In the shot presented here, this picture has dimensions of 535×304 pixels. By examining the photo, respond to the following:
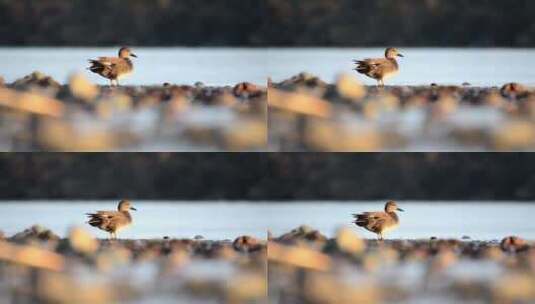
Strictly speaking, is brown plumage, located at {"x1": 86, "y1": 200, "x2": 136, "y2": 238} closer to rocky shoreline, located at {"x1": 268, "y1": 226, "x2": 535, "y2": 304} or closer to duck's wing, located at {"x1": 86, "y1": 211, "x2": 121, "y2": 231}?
duck's wing, located at {"x1": 86, "y1": 211, "x2": 121, "y2": 231}

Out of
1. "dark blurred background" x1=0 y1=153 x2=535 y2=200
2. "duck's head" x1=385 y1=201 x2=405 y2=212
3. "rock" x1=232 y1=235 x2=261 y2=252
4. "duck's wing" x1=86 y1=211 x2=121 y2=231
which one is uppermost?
"dark blurred background" x1=0 y1=153 x2=535 y2=200

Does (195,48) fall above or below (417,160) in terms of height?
above

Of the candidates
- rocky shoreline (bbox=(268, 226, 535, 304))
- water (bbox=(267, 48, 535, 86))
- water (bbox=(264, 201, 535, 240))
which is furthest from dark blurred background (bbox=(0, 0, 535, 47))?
rocky shoreline (bbox=(268, 226, 535, 304))

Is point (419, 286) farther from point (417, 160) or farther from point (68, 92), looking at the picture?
point (68, 92)

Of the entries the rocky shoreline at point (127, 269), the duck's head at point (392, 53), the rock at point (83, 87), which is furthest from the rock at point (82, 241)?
the duck's head at point (392, 53)

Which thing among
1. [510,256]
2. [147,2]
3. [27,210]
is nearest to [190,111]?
[147,2]

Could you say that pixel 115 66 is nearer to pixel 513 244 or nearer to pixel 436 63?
pixel 436 63

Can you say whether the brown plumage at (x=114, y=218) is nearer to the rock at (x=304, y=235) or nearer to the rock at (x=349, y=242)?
the rock at (x=304, y=235)

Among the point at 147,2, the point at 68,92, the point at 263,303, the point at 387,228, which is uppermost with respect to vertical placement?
the point at 147,2
